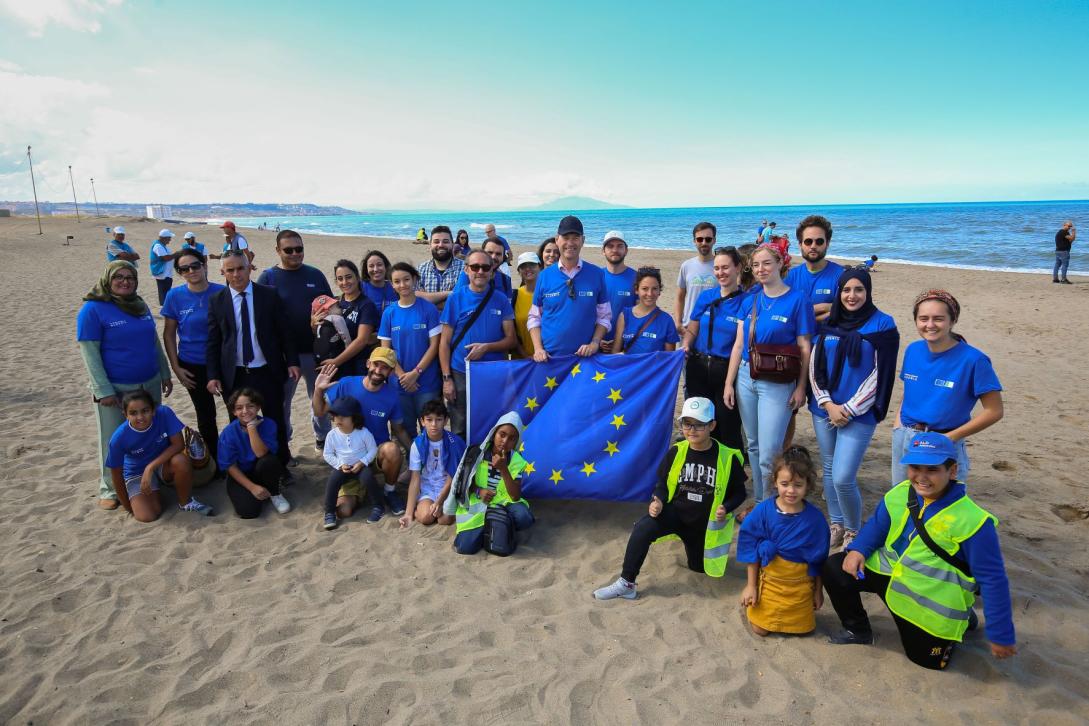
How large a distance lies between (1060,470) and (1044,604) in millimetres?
2897

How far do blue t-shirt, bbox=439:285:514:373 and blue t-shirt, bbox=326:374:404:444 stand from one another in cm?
67

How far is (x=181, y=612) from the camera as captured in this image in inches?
162

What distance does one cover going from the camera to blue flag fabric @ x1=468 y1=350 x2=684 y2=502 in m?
5.29

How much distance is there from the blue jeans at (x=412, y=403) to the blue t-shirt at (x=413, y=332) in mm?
48

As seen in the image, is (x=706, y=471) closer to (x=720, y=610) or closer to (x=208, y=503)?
(x=720, y=610)

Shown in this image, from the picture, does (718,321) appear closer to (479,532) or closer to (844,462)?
(844,462)

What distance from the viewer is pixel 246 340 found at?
5.56m

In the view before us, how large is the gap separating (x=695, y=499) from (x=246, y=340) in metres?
4.19

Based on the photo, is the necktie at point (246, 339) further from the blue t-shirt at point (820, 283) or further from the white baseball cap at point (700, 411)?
the blue t-shirt at point (820, 283)

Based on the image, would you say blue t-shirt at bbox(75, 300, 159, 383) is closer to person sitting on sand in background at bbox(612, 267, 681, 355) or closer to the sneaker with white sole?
person sitting on sand in background at bbox(612, 267, 681, 355)

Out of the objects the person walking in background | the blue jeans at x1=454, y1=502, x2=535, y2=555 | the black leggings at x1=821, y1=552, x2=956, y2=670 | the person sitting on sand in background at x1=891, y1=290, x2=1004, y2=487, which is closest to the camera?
the black leggings at x1=821, y1=552, x2=956, y2=670

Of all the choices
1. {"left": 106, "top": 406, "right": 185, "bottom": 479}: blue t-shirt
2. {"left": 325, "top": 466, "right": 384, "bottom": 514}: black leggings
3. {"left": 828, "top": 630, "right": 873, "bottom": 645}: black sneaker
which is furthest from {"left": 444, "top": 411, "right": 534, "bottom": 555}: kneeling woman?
{"left": 106, "top": 406, "right": 185, "bottom": 479}: blue t-shirt

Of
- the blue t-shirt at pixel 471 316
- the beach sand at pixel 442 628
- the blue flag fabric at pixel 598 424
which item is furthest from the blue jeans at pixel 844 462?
the blue t-shirt at pixel 471 316

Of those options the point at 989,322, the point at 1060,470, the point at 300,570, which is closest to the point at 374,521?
the point at 300,570
